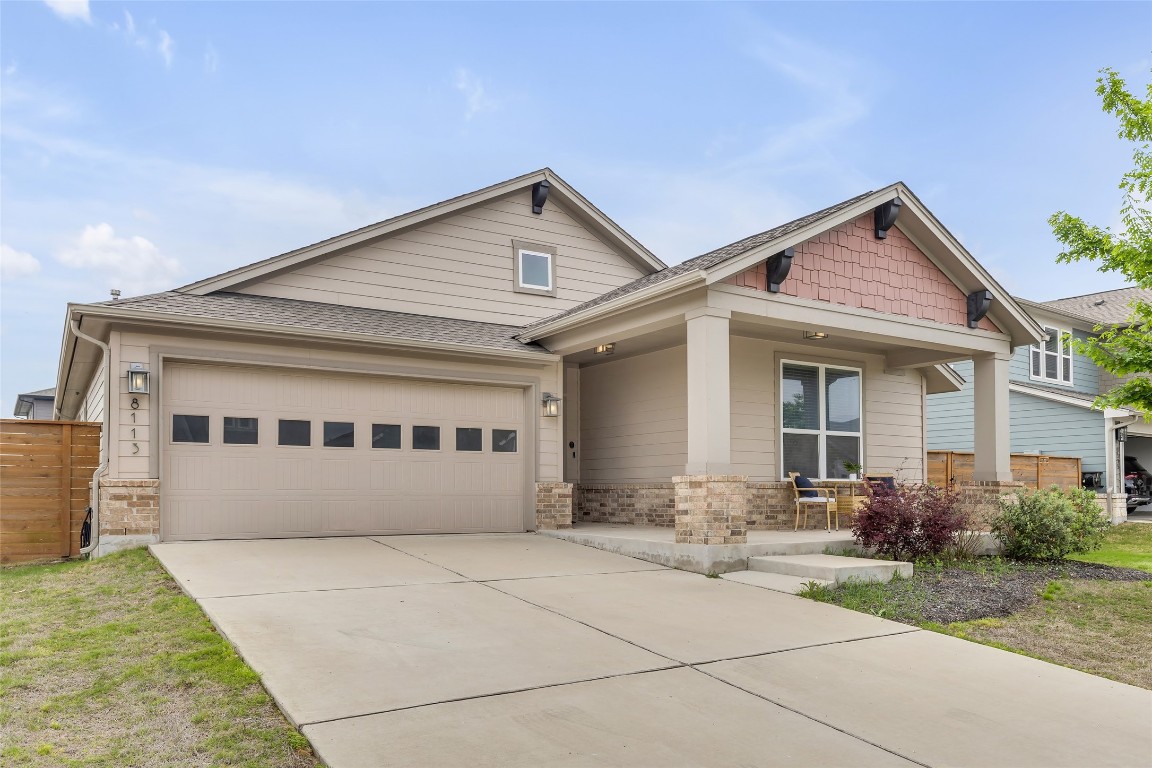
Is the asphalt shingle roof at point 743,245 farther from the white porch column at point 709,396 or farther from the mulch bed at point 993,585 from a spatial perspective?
the mulch bed at point 993,585

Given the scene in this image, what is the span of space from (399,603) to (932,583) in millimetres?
5603

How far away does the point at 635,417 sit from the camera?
44.5ft

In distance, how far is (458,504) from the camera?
11.6 meters

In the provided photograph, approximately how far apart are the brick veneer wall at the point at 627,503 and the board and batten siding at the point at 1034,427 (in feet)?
35.3

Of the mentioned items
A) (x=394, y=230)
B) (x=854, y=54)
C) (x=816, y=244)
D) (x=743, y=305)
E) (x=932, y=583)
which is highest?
(x=854, y=54)

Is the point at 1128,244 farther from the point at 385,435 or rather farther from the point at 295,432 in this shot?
the point at 295,432

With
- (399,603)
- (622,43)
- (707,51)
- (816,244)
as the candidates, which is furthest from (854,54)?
(399,603)

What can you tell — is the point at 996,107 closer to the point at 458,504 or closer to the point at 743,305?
the point at 743,305

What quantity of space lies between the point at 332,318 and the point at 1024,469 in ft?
46.7

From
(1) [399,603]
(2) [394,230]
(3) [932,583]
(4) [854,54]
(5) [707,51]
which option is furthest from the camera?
(5) [707,51]

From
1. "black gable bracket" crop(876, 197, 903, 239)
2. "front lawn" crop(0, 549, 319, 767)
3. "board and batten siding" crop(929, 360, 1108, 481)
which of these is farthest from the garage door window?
"board and batten siding" crop(929, 360, 1108, 481)

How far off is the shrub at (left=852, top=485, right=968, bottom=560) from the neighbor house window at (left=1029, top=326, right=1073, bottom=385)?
14.4 metres

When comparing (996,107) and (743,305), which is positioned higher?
(996,107)

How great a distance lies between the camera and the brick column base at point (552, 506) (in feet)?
39.6
